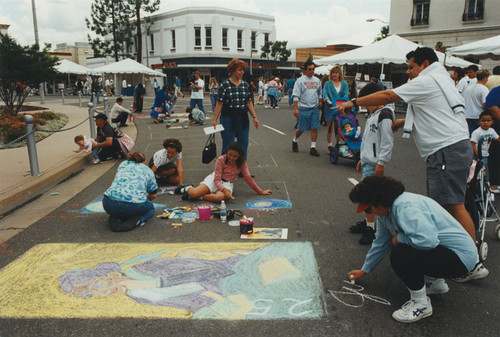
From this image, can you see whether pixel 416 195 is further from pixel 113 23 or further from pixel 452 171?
pixel 113 23

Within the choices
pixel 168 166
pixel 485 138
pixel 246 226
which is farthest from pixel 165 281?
pixel 485 138

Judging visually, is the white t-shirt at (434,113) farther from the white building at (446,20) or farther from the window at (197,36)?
the window at (197,36)

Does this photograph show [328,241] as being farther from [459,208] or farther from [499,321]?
[499,321]

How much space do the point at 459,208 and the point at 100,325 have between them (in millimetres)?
3024

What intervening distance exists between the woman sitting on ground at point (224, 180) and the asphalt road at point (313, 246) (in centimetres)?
23

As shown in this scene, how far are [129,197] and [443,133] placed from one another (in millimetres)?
3370

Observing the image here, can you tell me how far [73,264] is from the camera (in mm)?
3830

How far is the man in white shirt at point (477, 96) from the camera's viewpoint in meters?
6.83

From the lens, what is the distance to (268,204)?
556 centimetres

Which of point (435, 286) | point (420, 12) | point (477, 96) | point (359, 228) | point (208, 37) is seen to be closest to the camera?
point (435, 286)

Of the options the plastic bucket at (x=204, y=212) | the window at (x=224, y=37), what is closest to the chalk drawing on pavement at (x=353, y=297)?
the plastic bucket at (x=204, y=212)

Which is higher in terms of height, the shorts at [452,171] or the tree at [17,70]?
the tree at [17,70]

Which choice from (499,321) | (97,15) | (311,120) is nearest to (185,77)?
(97,15)

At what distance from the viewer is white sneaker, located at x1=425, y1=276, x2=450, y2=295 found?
10.3ft
